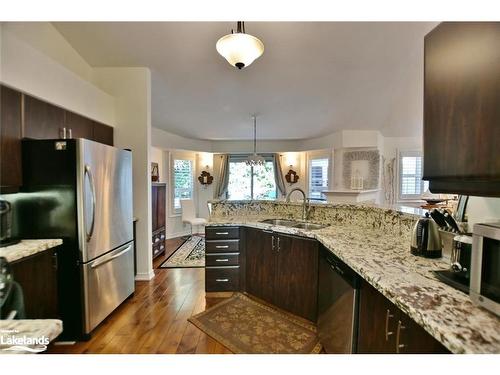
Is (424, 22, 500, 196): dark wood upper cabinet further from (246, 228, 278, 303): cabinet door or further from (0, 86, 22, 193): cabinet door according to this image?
(0, 86, 22, 193): cabinet door

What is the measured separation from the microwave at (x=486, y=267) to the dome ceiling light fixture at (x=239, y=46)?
5.93ft

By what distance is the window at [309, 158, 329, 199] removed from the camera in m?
5.94

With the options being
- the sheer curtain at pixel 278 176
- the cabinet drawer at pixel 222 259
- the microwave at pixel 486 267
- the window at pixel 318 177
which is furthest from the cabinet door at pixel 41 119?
the window at pixel 318 177

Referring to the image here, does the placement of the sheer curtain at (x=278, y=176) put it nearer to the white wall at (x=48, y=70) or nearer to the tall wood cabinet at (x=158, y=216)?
the tall wood cabinet at (x=158, y=216)

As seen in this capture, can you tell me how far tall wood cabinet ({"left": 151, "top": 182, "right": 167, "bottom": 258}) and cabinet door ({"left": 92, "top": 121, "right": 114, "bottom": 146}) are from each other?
1226 mm

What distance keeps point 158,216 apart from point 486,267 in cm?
440

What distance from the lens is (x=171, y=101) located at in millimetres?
4039

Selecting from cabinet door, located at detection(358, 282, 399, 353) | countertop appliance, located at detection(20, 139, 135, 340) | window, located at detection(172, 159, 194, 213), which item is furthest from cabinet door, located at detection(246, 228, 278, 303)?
window, located at detection(172, 159, 194, 213)

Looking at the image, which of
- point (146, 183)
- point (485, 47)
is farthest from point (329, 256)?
point (146, 183)

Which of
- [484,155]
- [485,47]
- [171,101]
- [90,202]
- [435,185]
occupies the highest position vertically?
[171,101]

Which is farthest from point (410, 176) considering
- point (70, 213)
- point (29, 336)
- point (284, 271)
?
point (29, 336)
